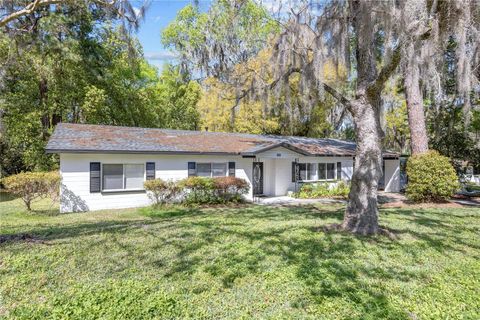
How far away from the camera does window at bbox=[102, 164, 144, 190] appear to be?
11.4m

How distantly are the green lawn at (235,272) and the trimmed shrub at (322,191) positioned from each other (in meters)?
7.32

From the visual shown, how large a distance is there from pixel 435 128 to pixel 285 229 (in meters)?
15.3

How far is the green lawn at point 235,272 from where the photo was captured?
3.50 meters

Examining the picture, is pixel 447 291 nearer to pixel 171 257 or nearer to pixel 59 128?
pixel 171 257

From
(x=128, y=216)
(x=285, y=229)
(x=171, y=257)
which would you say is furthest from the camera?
(x=128, y=216)

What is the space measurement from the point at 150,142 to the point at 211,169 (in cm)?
305

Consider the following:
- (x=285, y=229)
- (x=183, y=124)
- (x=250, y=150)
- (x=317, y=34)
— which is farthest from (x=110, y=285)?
(x=183, y=124)

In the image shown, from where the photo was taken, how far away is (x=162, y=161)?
491 inches

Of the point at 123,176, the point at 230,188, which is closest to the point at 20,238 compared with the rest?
the point at 123,176

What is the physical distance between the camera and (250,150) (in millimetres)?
13773

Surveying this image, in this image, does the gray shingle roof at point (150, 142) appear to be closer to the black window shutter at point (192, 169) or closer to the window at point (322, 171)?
the black window shutter at point (192, 169)

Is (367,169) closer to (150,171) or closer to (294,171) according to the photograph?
(150,171)

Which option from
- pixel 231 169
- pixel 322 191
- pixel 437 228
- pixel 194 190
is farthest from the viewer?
pixel 322 191

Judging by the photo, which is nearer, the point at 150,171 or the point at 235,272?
the point at 235,272
